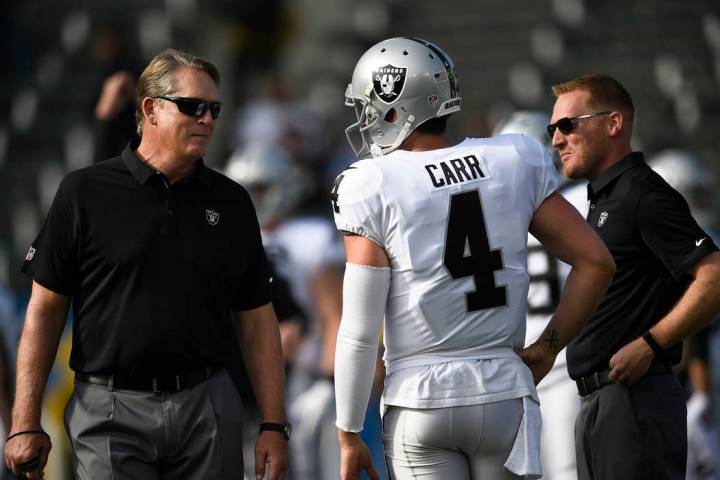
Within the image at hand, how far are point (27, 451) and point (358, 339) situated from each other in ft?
3.73

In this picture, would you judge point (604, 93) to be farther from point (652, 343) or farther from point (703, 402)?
point (703, 402)

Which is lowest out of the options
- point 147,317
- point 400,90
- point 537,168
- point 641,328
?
point 641,328

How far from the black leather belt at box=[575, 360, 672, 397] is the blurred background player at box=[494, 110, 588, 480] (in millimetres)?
877

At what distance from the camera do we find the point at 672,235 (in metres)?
4.98

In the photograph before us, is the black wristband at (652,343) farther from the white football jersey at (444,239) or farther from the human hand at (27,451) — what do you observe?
the human hand at (27,451)

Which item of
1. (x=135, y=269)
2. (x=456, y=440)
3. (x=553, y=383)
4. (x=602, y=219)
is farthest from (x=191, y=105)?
(x=553, y=383)

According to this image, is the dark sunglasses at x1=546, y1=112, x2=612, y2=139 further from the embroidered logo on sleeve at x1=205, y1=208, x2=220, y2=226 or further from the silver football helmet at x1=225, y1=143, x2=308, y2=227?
the silver football helmet at x1=225, y1=143, x2=308, y2=227

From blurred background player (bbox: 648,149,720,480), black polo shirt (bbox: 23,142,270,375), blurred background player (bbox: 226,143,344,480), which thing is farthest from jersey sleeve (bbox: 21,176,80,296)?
blurred background player (bbox: 648,149,720,480)

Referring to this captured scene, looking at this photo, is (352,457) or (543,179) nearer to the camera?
(352,457)

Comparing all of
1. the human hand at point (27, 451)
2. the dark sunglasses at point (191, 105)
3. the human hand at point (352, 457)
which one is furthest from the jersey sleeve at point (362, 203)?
the human hand at point (27, 451)

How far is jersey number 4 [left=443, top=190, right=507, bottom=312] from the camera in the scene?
4.16 metres

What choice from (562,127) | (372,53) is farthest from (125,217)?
(562,127)

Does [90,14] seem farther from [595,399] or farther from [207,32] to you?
[595,399]

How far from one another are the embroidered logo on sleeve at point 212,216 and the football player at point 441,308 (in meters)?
0.62
